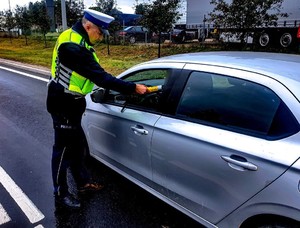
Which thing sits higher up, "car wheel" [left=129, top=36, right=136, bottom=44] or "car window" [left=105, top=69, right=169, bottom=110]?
→ "car wheel" [left=129, top=36, right=136, bottom=44]

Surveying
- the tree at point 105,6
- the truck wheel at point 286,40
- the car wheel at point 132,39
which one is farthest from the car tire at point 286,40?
the car wheel at point 132,39

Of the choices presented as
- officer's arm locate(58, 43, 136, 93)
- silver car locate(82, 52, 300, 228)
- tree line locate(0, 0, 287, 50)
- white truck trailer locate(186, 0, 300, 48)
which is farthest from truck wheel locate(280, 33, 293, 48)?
officer's arm locate(58, 43, 136, 93)

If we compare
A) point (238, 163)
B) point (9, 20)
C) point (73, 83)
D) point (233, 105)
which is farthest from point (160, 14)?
point (9, 20)

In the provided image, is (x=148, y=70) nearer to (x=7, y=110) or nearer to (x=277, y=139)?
(x=277, y=139)

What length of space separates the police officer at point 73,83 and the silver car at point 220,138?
15.4 inches

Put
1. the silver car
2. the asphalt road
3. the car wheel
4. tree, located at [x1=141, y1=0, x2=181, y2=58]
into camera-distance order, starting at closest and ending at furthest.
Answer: the silver car < the asphalt road < tree, located at [x1=141, y1=0, x2=181, y2=58] < the car wheel

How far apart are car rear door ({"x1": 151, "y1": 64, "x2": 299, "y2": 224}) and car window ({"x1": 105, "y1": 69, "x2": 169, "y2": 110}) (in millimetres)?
288

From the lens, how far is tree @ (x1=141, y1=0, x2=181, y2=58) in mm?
13992

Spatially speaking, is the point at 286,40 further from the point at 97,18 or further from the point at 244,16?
the point at 97,18

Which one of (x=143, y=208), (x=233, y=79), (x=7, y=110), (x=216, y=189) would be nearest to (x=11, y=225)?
(x=143, y=208)

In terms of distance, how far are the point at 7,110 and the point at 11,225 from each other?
4993 mm

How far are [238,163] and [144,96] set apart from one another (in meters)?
1.35

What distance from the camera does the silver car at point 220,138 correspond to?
2023mm

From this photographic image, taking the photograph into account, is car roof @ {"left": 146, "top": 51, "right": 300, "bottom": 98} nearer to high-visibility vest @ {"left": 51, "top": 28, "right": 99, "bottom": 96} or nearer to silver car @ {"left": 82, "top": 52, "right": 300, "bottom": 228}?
silver car @ {"left": 82, "top": 52, "right": 300, "bottom": 228}
